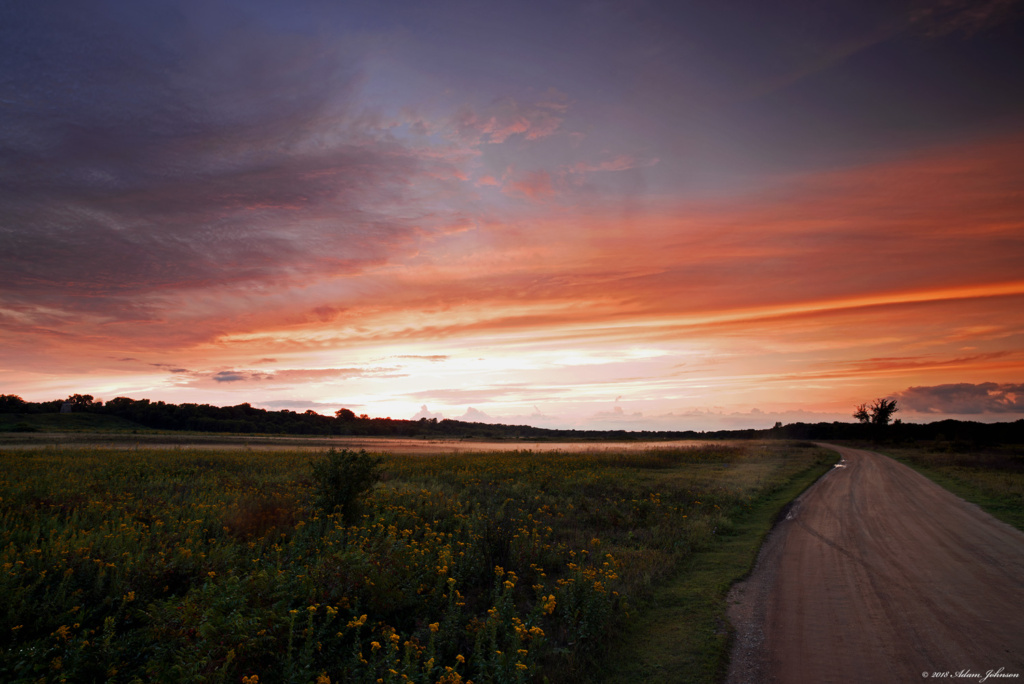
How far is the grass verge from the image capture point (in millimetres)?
6152

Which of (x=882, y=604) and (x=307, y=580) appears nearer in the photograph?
(x=307, y=580)

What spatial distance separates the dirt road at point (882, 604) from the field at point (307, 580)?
1.87 m

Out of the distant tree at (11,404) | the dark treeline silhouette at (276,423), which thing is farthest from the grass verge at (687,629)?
the distant tree at (11,404)

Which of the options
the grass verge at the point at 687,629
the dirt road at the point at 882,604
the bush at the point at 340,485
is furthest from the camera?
the bush at the point at 340,485

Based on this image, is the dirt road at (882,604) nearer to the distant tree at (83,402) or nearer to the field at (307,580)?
the field at (307,580)

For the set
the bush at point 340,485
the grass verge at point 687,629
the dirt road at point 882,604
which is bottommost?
the grass verge at point 687,629

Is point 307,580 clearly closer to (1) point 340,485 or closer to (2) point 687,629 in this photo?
(2) point 687,629

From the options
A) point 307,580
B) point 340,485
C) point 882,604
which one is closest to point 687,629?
point 882,604

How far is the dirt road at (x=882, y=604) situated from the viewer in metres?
5.98

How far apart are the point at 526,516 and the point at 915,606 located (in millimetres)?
9281

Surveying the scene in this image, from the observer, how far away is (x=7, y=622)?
600cm

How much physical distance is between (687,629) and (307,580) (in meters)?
5.77

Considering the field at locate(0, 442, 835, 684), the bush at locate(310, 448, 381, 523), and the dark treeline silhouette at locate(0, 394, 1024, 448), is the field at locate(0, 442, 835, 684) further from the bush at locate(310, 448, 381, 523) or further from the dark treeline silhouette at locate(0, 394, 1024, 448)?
the dark treeline silhouette at locate(0, 394, 1024, 448)

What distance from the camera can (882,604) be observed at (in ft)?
26.3
